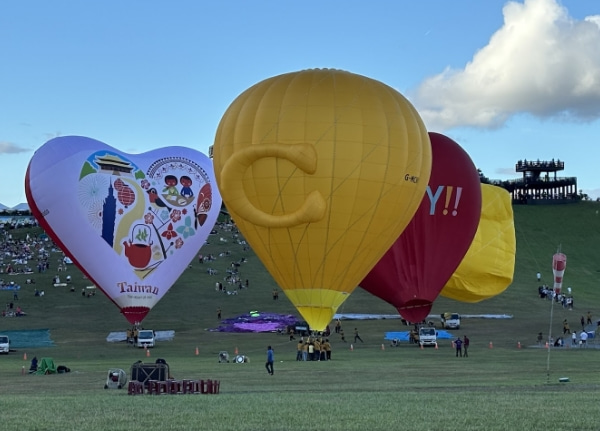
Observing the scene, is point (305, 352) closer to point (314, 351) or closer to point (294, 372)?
point (314, 351)

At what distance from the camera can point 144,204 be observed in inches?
2039

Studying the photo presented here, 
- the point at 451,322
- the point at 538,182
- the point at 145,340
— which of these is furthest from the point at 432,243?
the point at 538,182

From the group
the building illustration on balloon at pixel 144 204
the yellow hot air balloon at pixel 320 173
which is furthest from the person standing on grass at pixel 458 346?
the building illustration on balloon at pixel 144 204

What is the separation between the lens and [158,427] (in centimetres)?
1617

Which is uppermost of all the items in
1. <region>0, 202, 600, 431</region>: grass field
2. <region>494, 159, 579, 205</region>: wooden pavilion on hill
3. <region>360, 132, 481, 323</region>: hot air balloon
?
<region>494, 159, 579, 205</region>: wooden pavilion on hill

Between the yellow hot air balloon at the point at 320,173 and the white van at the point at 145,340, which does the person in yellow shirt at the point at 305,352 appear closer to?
the yellow hot air balloon at the point at 320,173

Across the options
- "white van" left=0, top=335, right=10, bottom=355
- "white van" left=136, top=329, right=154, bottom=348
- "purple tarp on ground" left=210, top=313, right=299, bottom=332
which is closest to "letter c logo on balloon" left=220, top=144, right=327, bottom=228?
"white van" left=136, top=329, right=154, bottom=348

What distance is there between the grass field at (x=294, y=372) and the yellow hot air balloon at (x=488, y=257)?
235 cm

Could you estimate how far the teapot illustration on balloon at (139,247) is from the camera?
5028 cm

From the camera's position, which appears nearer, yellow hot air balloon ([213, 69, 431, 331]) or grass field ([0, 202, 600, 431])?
grass field ([0, 202, 600, 431])

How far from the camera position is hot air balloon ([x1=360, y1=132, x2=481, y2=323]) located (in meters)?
45.3

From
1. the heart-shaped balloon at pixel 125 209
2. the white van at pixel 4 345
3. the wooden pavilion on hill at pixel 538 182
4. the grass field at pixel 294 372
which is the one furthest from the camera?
the wooden pavilion on hill at pixel 538 182

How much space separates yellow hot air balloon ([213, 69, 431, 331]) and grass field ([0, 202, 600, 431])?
149 inches

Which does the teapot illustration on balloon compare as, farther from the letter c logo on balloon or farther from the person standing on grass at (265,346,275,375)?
the person standing on grass at (265,346,275,375)
